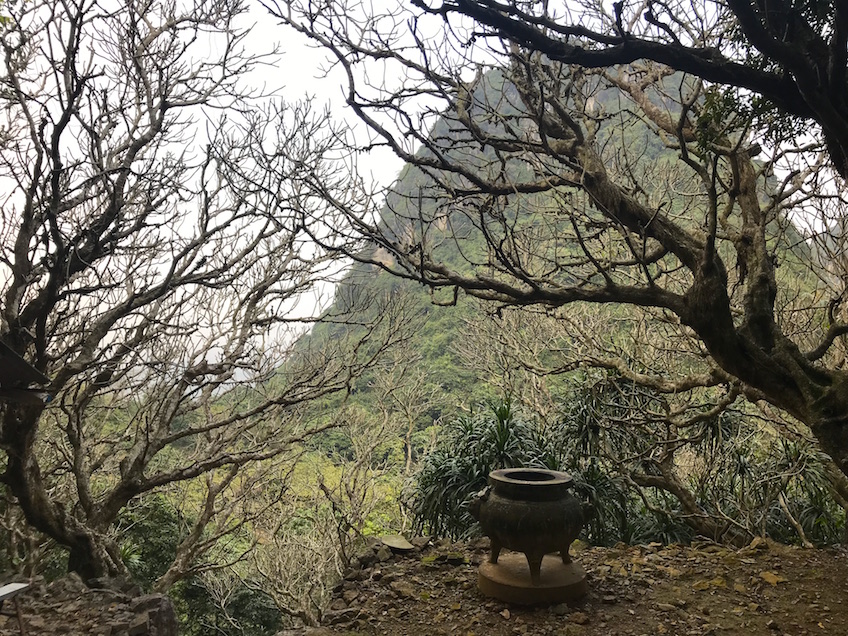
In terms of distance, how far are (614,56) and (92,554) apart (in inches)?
224

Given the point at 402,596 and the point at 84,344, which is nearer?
the point at 402,596

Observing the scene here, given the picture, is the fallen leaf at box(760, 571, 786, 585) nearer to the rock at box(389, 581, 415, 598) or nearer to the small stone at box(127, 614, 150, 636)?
the rock at box(389, 581, 415, 598)

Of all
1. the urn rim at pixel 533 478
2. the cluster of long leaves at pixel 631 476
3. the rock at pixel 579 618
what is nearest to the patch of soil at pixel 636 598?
the rock at pixel 579 618

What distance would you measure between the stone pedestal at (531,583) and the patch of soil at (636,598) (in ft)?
0.22

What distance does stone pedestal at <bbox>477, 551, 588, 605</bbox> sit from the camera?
12.5ft

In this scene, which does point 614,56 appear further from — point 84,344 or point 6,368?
point 84,344

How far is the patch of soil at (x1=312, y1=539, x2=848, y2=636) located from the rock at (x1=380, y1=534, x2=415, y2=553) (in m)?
0.10

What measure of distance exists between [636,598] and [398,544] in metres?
2.18

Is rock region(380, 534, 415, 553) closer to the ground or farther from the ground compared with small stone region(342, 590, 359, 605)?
farther from the ground

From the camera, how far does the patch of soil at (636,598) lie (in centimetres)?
348

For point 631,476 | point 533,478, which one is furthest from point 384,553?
point 631,476

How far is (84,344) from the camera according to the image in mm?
4539

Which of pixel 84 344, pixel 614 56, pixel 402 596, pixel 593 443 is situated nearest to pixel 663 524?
pixel 593 443

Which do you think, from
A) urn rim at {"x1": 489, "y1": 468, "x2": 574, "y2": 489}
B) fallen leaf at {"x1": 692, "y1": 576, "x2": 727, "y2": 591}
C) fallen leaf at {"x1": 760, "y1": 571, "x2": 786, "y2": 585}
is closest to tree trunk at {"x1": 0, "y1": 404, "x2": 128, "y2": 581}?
urn rim at {"x1": 489, "y1": 468, "x2": 574, "y2": 489}
